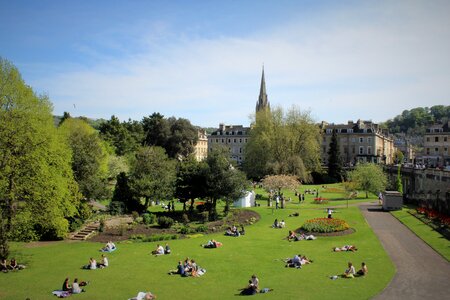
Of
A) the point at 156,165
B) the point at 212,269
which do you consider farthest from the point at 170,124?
the point at 212,269

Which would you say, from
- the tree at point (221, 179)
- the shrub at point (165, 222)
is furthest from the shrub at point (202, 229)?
the tree at point (221, 179)

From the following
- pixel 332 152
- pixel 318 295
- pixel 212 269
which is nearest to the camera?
pixel 318 295

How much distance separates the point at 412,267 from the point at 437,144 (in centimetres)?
8314

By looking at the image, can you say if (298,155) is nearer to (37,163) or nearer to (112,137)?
(112,137)

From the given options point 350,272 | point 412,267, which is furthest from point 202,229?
point 412,267

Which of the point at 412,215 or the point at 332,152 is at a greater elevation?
the point at 332,152

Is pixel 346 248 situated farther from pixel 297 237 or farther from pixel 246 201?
pixel 246 201

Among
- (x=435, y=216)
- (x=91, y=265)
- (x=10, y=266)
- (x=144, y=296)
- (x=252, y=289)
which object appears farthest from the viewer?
(x=435, y=216)

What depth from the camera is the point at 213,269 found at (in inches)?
1055

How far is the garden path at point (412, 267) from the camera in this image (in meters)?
21.2

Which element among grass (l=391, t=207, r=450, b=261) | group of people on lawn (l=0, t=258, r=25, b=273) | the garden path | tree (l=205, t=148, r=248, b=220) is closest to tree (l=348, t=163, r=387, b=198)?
grass (l=391, t=207, r=450, b=261)

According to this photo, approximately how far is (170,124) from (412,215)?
216 ft

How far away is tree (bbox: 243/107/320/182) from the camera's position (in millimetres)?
82312

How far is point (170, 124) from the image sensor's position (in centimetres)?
9831
